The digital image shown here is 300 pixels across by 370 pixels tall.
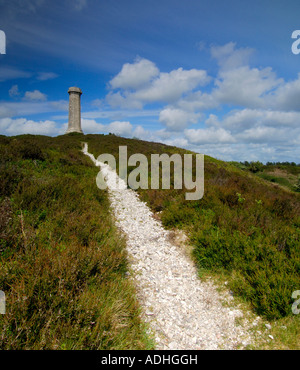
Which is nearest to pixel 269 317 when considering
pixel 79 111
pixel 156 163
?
pixel 156 163

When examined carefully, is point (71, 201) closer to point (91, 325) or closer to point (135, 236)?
point (135, 236)

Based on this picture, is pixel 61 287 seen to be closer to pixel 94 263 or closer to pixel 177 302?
pixel 94 263

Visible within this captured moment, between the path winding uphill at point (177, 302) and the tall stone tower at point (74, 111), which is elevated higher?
the tall stone tower at point (74, 111)

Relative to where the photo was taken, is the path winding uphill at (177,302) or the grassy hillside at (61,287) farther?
the path winding uphill at (177,302)

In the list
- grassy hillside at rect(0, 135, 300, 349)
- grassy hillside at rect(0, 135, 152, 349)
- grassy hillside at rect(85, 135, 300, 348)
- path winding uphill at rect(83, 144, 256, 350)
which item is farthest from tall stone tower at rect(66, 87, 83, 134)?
path winding uphill at rect(83, 144, 256, 350)

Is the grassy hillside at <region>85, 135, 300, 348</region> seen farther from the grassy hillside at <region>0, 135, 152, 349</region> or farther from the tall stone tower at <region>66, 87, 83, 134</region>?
the tall stone tower at <region>66, 87, 83, 134</region>

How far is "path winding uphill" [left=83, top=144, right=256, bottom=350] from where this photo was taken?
9.63 ft

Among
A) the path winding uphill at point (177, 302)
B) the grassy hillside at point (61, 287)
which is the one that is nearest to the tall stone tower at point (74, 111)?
the grassy hillside at point (61, 287)

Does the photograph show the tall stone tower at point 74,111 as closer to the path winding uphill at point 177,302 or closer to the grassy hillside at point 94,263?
the grassy hillside at point 94,263

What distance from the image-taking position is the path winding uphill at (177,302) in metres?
2.94

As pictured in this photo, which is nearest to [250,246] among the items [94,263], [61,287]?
[94,263]

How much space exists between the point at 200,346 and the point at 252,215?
4.11m

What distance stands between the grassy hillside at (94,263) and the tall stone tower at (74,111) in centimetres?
4528

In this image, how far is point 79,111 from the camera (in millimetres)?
48000
